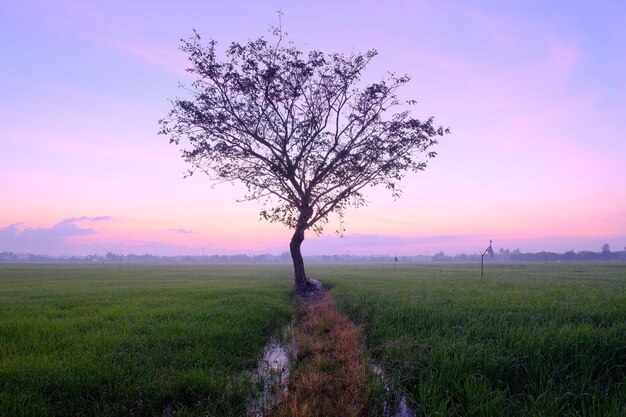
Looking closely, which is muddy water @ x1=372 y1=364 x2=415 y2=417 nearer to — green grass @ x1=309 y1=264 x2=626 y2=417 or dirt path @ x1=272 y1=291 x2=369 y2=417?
green grass @ x1=309 y1=264 x2=626 y2=417

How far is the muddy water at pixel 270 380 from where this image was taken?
583 cm

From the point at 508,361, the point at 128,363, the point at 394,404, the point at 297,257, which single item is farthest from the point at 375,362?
the point at 297,257

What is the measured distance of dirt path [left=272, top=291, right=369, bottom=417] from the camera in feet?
18.2

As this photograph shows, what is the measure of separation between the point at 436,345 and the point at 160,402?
498cm

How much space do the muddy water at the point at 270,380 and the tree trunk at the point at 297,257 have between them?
1593cm

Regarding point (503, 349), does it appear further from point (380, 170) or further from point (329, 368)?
point (380, 170)

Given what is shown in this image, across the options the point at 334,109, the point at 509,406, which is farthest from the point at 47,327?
the point at 334,109

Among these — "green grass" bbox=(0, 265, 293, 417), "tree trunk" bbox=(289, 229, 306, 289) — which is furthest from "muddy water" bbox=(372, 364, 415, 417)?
"tree trunk" bbox=(289, 229, 306, 289)

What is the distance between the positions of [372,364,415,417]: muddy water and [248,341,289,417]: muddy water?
1.59 meters

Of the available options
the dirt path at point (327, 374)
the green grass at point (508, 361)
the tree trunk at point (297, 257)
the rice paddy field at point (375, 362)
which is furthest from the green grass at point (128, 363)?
the tree trunk at point (297, 257)

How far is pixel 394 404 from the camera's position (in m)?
6.01

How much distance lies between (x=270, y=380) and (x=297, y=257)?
18799 millimetres

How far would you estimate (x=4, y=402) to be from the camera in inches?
198

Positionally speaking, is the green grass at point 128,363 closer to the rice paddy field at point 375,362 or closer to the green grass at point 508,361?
the rice paddy field at point 375,362
